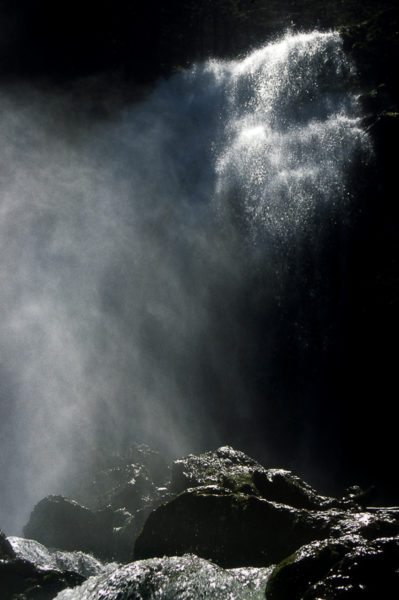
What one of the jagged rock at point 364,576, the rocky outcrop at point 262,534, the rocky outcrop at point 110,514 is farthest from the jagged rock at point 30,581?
the jagged rock at point 364,576

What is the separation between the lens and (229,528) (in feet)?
27.9

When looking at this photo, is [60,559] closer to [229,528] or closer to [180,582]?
[229,528]

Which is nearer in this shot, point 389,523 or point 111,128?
point 389,523

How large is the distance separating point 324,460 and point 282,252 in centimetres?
983

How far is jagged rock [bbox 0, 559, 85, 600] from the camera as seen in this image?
375 inches

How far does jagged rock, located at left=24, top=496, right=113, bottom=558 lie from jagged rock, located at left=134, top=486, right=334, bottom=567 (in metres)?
7.68

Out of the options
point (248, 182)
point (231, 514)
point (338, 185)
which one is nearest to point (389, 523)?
point (231, 514)

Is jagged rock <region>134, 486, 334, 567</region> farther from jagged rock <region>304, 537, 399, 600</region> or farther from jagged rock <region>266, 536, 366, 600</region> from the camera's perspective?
jagged rock <region>304, 537, 399, 600</region>

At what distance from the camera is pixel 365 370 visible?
15.7 m

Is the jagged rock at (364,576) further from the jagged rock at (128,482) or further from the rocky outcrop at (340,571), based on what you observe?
the jagged rock at (128,482)

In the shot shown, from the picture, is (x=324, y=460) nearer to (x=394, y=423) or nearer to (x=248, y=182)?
(x=394, y=423)

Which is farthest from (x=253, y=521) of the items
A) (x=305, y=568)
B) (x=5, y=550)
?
(x=5, y=550)

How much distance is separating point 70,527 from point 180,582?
11.3 m

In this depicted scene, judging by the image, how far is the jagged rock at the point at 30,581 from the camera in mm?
9516
